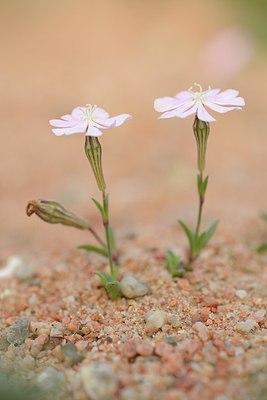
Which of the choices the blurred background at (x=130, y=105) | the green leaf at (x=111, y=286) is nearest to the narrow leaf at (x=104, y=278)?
the green leaf at (x=111, y=286)

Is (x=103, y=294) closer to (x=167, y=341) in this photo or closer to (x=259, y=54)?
(x=167, y=341)

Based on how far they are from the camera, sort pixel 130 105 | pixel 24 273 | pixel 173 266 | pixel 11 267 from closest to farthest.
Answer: pixel 173 266, pixel 24 273, pixel 11 267, pixel 130 105

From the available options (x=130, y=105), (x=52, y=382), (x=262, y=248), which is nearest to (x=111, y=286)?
(x=52, y=382)

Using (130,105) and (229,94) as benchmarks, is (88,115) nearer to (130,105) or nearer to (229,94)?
(229,94)

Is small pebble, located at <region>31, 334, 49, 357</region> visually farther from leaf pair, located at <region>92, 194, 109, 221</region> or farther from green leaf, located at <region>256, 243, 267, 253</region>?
green leaf, located at <region>256, 243, 267, 253</region>

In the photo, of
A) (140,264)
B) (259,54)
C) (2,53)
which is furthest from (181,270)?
(2,53)

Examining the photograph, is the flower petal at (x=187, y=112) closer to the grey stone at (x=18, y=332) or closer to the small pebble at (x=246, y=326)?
the small pebble at (x=246, y=326)
